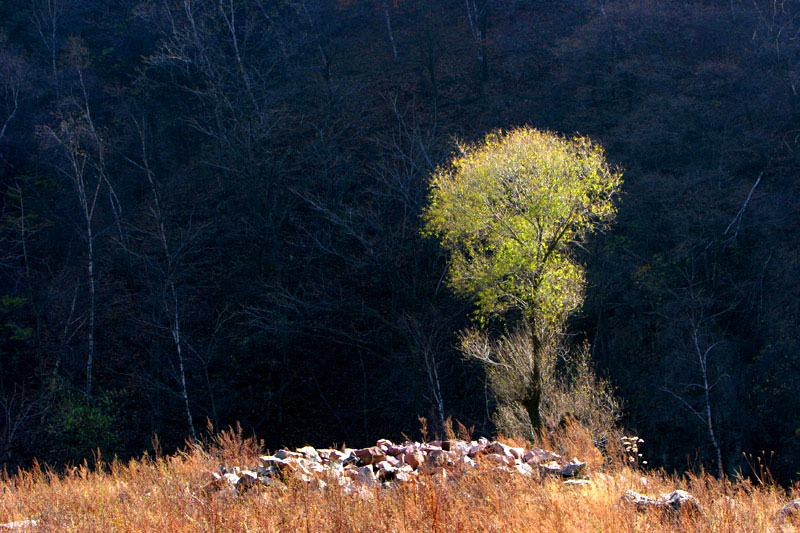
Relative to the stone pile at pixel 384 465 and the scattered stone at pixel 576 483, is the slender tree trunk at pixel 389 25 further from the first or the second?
the scattered stone at pixel 576 483

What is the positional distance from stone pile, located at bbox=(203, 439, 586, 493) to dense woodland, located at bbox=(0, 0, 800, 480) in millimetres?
10435

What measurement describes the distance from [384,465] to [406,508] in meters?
2.19

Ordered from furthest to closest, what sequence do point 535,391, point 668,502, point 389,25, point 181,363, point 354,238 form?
1. point 389,25
2. point 354,238
3. point 181,363
4. point 535,391
5. point 668,502

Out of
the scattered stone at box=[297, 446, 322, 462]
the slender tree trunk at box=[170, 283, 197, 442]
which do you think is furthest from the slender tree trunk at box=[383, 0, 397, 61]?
the scattered stone at box=[297, 446, 322, 462]

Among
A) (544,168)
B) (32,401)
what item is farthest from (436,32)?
(32,401)

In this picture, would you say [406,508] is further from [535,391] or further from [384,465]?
[535,391]

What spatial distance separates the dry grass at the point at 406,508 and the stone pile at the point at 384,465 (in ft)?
0.85

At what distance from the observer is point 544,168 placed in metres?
14.8

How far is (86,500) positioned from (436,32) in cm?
3246

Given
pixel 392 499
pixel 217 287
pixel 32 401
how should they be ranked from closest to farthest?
pixel 392 499
pixel 32 401
pixel 217 287

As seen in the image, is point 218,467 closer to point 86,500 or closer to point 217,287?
point 86,500

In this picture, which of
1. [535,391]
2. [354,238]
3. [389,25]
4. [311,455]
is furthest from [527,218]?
[389,25]

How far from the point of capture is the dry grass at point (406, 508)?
200 inches

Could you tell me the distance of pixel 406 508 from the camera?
5.15 metres
